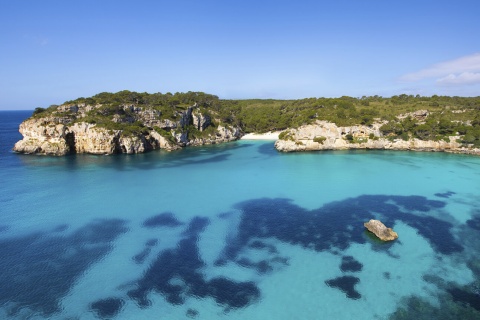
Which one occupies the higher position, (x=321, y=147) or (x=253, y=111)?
(x=253, y=111)

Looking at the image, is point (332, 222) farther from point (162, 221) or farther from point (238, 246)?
point (162, 221)

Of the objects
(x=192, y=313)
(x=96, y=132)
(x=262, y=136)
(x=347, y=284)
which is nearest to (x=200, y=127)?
(x=262, y=136)

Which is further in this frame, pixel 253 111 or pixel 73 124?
pixel 253 111

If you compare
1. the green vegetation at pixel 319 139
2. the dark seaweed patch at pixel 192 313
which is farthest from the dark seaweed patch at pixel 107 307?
the green vegetation at pixel 319 139

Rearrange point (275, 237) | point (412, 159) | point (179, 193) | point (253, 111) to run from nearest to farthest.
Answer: point (275, 237)
point (179, 193)
point (412, 159)
point (253, 111)

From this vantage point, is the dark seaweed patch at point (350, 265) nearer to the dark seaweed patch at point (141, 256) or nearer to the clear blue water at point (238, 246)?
the clear blue water at point (238, 246)

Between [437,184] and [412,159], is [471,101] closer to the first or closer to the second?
[412,159]

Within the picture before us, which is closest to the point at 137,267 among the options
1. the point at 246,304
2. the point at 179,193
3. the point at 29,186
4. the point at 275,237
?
the point at 246,304

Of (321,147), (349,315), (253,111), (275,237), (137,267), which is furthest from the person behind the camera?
(253,111)

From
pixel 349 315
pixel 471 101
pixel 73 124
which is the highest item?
pixel 471 101
